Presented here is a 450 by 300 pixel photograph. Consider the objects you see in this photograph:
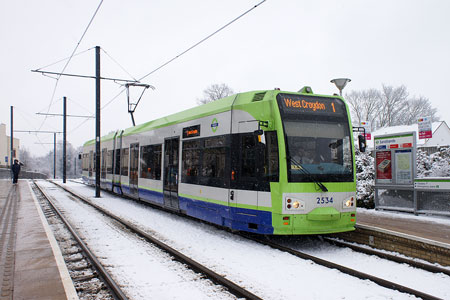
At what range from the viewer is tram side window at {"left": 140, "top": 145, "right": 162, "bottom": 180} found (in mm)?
12531

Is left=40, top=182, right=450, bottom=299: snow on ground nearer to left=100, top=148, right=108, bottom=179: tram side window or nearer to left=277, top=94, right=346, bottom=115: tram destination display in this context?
left=277, top=94, right=346, bottom=115: tram destination display

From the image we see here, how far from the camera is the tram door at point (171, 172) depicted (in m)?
11.0

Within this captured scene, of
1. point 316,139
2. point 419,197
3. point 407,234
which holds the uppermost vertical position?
point 316,139

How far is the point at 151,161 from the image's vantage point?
521 inches

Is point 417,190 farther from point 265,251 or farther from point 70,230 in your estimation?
point 70,230

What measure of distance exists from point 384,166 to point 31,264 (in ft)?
32.7

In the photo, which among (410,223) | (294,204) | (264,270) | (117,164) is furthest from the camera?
(117,164)

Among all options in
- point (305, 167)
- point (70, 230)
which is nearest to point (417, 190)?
point (305, 167)

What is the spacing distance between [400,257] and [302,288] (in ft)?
8.54

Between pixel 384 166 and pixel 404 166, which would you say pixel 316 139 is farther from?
pixel 384 166

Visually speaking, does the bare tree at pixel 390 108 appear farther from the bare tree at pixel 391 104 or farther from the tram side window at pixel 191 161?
the tram side window at pixel 191 161

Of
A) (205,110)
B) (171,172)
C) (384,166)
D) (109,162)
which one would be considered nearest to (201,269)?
(205,110)

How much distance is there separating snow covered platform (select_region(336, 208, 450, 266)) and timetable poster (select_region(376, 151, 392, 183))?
1.14 meters

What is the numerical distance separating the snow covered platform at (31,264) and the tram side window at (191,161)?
3665 millimetres
